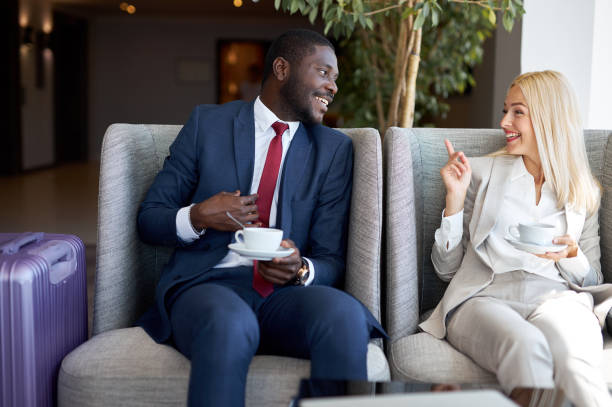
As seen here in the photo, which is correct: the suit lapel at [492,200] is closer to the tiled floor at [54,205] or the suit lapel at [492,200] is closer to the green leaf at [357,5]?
the green leaf at [357,5]

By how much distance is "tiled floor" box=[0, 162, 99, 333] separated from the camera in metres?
5.56

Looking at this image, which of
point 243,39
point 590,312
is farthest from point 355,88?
point 243,39

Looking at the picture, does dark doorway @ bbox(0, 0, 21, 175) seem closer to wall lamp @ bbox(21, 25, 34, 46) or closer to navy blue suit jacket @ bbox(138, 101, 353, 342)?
wall lamp @ bbox(21, 25, 34, 46)

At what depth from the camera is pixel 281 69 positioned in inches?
78.9

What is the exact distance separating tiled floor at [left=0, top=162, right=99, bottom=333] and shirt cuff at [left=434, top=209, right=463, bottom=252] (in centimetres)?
248

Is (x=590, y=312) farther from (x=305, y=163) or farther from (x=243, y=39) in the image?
(x=243, y=39)

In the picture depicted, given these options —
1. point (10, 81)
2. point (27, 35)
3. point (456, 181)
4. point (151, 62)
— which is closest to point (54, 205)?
point (10, 81)

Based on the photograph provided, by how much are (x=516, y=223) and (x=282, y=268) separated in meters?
0.73

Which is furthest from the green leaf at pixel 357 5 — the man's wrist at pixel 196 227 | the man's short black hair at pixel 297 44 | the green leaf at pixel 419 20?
the man's wrist at pixel 196 227

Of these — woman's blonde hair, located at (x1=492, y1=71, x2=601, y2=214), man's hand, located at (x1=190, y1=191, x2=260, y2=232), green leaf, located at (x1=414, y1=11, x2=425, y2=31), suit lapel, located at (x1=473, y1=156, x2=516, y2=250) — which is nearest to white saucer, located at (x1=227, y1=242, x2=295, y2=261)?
man's hand, located at (x1=190, y1=191, x2=260, y2=232)

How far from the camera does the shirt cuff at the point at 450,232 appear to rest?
6.15 ft

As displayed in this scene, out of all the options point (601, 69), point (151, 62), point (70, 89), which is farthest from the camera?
point (151, 62)

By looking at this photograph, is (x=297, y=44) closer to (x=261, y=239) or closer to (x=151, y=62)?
(x=261, y=239)

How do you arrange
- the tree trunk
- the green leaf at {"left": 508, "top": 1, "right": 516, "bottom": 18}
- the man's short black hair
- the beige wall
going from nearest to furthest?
the man's short black hair, the green leaf at {"left": 508, "top": 1, "right": 516, "bottom": 18}, the tree trunk, the beige wall
